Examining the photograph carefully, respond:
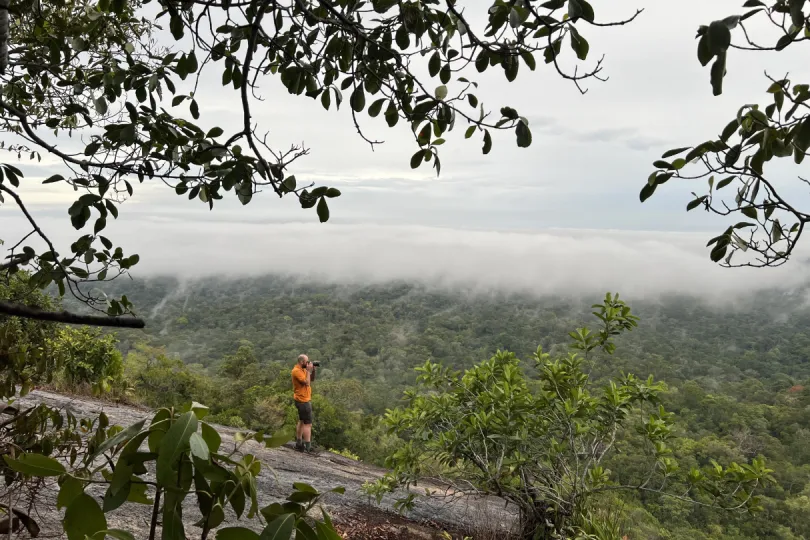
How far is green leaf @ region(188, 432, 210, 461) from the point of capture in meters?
0.50

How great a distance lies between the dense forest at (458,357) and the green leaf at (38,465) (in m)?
4.65

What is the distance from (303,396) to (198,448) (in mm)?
8180

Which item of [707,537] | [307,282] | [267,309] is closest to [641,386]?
[707,537]

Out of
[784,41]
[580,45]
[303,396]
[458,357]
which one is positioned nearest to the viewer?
[784,41]

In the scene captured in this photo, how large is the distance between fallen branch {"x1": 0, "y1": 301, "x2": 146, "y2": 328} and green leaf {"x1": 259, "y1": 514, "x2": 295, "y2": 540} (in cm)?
31

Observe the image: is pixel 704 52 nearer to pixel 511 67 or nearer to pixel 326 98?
pixel 511 67

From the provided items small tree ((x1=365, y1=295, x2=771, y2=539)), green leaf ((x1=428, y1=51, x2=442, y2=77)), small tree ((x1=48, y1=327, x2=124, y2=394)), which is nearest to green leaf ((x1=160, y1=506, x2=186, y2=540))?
green leaf ((x1=428, y1=51, x2=442, y2=77))

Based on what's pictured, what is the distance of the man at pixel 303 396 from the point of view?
8266 millimetres

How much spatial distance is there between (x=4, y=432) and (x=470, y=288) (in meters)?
92.5

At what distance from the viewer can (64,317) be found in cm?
69

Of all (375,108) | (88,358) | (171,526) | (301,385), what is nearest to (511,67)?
(375,108)

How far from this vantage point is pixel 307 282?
87125mm

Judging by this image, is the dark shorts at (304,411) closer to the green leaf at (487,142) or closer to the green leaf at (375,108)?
the green leaf at (375,108)

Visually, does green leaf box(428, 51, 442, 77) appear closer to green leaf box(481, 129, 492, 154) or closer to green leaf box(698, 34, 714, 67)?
green leaf box(481, 129, 492, 154)
